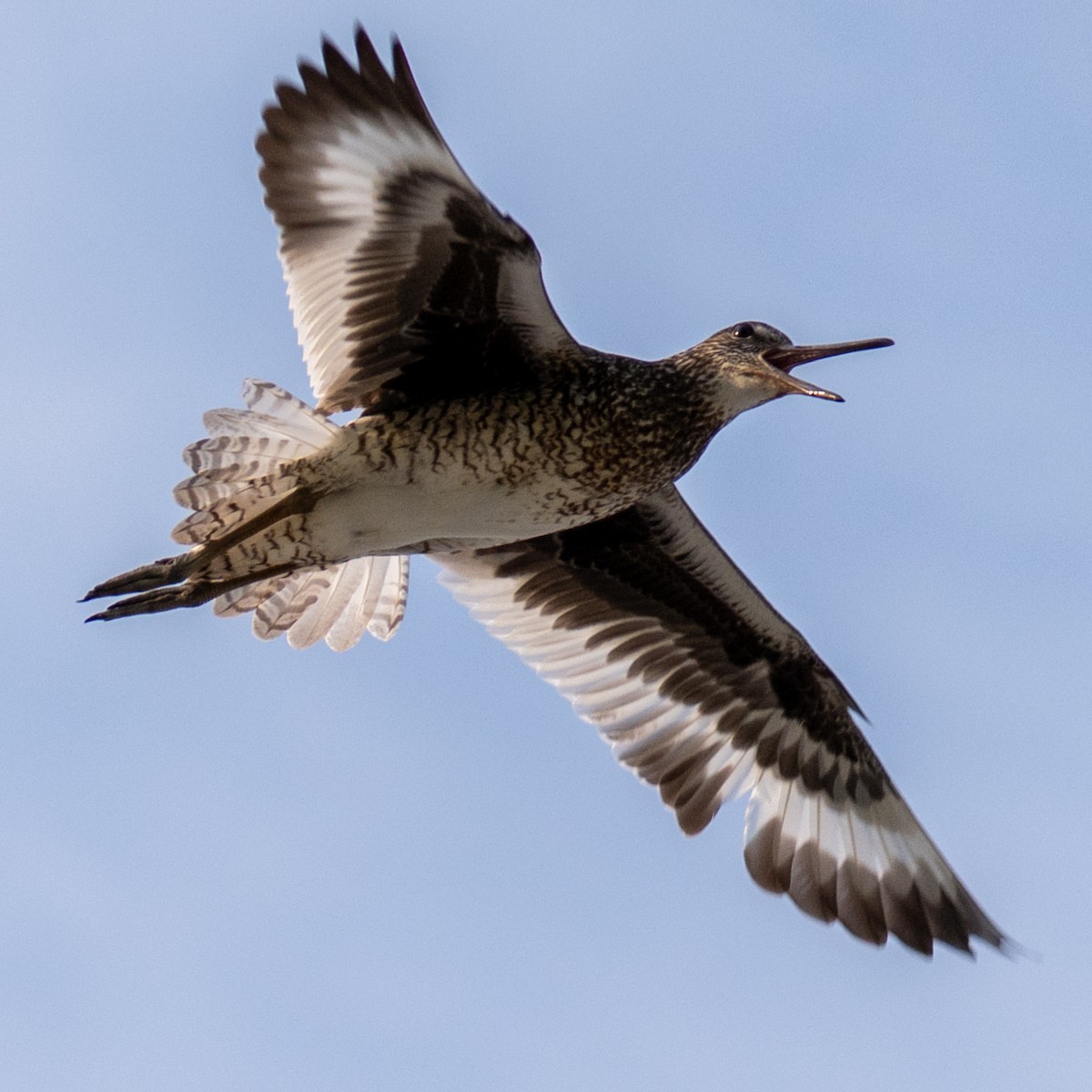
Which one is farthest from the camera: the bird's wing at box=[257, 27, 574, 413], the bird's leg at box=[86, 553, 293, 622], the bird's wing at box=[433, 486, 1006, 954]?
the bird's wing at box=[433, 486, 1006, 954]

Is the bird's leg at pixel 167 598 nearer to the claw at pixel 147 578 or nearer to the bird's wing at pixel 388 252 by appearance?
the claw at pixel 147 578

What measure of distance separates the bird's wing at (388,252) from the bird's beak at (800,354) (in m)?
0.86

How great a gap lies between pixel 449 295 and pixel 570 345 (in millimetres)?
444

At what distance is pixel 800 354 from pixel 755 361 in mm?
253

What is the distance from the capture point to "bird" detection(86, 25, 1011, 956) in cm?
618

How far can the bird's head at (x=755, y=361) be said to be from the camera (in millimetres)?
6570

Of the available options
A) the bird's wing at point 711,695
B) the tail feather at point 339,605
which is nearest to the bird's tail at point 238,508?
the tail feather at point 339,605

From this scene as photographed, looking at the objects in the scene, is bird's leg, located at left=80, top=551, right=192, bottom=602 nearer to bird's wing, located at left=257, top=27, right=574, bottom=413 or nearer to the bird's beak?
bird's wing, located at left=257, top=27, right=574, bottom=413

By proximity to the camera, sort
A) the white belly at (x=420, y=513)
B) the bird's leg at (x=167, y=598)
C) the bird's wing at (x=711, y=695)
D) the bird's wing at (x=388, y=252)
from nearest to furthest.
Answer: the bird's wing at (x=388, y=252)
the white belly at (x=420, y=513)
the bird's leg at (x=167, y=598)
the bird's wing at (x=711, y=695)

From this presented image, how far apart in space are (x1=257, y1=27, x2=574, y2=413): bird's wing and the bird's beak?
0.86 m

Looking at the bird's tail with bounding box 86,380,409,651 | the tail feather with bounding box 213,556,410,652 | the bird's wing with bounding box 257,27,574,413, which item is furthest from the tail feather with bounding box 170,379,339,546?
the tail feather with bounding box 213,556,410,652

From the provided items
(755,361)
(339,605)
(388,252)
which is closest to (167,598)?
(339,605)

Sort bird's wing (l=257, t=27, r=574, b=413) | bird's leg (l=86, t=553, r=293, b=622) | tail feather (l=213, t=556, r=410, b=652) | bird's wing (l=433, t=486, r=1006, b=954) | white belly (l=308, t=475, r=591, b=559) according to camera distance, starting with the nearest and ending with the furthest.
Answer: bird's wing (l=257, t=27, r=574, b=413) → white belly (l=308, t=475, r=591, b=559) → bird's leg (l=86, t=553, r=293, b=622) → tail feather (l=213, t=556, r=410, b=652) → bird's wing (l=433, t=486, r=1006, b=954)

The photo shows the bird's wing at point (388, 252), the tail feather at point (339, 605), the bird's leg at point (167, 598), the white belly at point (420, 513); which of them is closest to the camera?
the bird's wing at point (388, 252)
